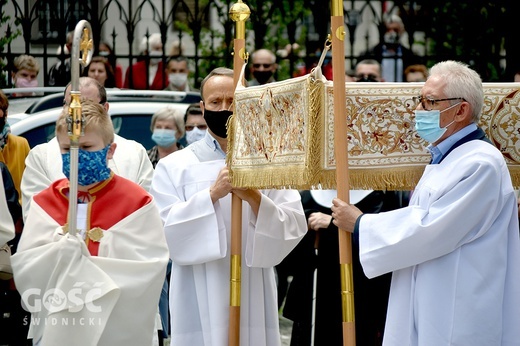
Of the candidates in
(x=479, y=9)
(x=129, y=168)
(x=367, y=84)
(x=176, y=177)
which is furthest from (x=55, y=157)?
(x=479, y=9)

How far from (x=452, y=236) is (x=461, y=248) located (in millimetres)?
118

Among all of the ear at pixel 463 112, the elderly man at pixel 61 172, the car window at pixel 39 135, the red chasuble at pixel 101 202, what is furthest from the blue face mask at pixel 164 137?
the ear at pixel 463 112

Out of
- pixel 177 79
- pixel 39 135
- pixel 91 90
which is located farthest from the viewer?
pixel 177 79

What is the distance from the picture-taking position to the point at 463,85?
6.04m

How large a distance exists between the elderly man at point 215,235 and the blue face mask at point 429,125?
1118 millimetres

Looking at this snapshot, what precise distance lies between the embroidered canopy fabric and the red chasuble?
698 mm

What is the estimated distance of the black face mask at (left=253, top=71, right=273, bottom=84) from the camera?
11.4 meters

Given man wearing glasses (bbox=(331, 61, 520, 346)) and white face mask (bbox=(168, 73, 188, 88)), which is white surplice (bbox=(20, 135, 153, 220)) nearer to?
man wearing glasses (bbox=(331, 61, 520, 346))

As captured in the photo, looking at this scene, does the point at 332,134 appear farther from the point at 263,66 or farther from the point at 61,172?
the point at 263,66

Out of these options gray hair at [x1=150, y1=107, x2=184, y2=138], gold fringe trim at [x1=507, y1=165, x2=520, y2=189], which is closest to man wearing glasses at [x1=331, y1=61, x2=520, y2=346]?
gold fringe trim at [x1=507, y1=165, x2=520, y2=189]

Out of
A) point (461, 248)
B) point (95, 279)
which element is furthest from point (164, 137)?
point (461, 248)

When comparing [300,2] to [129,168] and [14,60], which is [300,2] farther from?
[129,168]

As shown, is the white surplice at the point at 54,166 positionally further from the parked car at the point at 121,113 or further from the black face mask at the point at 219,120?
the parked car at the point at 121,113

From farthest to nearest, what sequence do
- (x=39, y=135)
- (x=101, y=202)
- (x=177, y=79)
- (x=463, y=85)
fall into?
(x=177, y=79) → (x=39, y=135) → (x=463, y=85) → (x=101, y=202)
